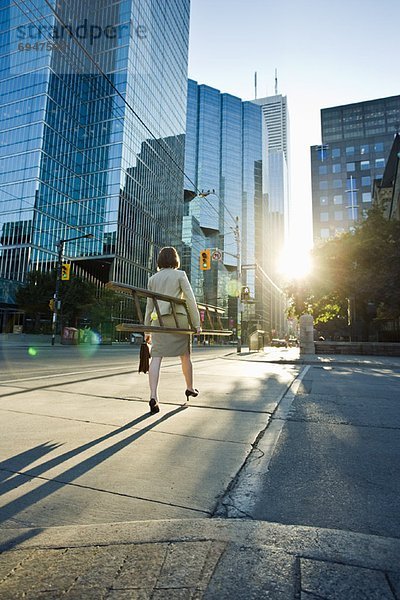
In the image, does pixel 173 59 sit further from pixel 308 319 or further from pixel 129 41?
pixel 308 319

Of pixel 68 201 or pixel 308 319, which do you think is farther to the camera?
pixel 68 201

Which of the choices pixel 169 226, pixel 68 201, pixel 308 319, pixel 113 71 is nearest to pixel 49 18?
pixel 113 71

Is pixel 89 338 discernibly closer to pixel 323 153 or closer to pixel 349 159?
pixel 323 153

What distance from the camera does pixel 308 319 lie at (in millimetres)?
21438

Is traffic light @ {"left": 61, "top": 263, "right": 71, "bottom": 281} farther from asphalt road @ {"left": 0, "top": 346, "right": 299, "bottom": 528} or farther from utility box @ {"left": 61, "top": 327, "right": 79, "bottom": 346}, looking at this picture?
asphalt road @ {"left": 0, "top": 346, "right": 299, "bottom": 528}

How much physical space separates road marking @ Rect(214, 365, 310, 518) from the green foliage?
21144 mm

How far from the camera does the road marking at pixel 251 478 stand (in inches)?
67.8

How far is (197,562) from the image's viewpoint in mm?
1168

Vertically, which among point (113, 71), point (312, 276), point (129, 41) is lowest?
point (312, 276)

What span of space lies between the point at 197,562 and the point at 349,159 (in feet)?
300

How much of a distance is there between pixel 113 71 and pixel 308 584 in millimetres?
72254

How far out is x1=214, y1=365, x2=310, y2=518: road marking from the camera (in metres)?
1.72

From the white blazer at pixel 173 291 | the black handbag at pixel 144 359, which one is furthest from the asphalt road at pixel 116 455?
the white blazer at pixel 173 291

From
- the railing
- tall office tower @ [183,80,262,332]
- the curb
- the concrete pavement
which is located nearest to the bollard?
the railing
